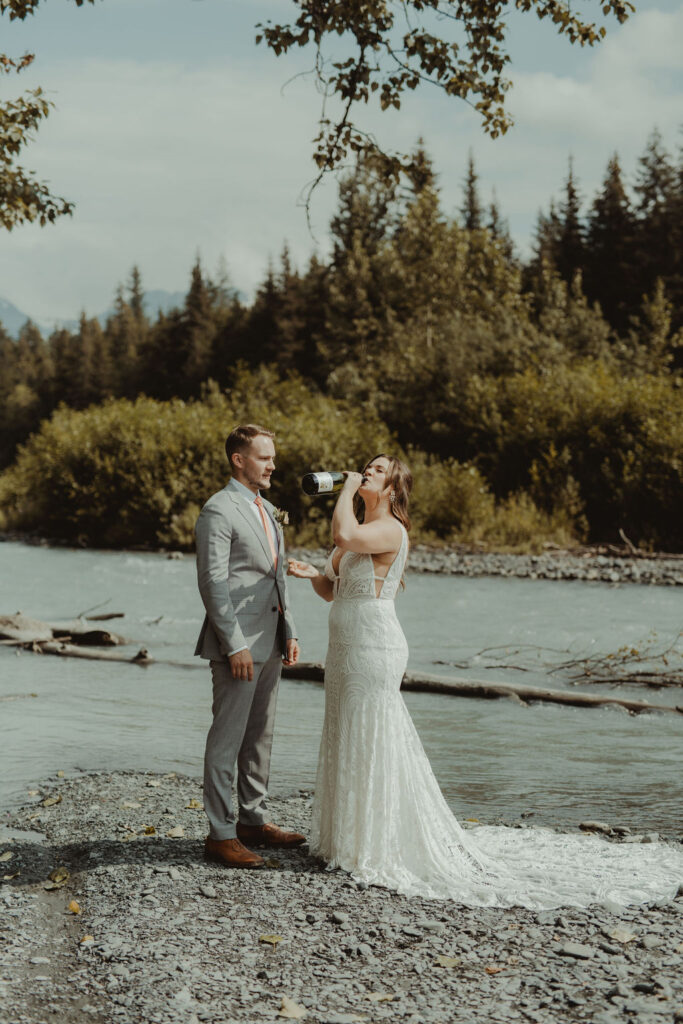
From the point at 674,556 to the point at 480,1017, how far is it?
24535mm

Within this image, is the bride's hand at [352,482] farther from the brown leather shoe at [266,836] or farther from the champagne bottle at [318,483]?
the brown leather shoe at [266,836]

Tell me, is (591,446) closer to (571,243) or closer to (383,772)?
(383,772)

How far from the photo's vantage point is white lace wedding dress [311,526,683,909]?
596 cm

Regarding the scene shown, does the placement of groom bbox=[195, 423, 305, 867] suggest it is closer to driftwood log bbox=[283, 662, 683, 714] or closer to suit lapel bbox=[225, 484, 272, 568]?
suit lapel bbox=[225, 484, 272, 568]

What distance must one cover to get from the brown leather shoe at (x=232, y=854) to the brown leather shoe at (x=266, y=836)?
11.2 inches

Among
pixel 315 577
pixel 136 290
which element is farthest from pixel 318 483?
pixel 136 290

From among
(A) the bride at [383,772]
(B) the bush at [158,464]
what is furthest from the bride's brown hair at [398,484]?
(B) the bush at [158,464]

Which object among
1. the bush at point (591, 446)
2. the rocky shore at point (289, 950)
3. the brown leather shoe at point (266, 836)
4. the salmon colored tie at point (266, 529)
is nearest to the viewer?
the rocky shore at point (289, 950)

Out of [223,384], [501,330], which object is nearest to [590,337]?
[501,330]

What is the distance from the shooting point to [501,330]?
135ft

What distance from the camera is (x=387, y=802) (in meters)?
6.02

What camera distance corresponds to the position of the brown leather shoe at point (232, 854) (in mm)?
6152

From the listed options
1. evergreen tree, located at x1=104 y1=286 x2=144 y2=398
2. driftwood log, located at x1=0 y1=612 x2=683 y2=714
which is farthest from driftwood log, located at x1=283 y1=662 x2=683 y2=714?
evergreen tree, located at x1=104 y1=286 x2=144 y2=398

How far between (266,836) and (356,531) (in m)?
1.97
